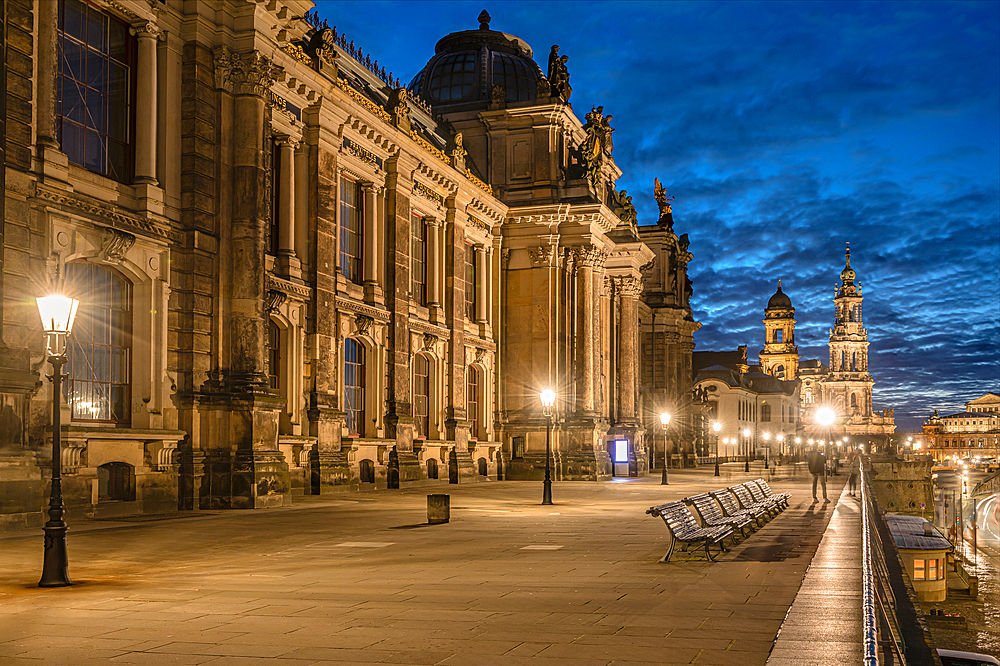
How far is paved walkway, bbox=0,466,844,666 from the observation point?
8789 millimetres

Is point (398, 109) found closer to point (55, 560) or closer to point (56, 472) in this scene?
point (56, 472)

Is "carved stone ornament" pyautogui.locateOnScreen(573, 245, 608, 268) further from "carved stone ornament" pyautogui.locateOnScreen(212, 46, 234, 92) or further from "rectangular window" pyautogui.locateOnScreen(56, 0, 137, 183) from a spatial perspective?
"rectangular window" pyautogui.locateOnScreen(56, 0, 137, 183)

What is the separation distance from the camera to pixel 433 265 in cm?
4612

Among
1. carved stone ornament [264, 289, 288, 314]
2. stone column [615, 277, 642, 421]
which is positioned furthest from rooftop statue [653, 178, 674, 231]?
carved stone ornament [264, 289, 288, 314]

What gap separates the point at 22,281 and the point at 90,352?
2914mm

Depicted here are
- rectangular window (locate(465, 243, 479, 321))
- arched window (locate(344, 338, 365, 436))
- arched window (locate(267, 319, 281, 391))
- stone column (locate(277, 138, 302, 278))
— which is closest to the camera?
arched window (locate(267, 319, 281, 391))

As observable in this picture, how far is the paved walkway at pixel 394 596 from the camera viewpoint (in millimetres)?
8789

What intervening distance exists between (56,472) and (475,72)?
48.4 m

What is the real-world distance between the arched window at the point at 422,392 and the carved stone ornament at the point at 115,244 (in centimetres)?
2035

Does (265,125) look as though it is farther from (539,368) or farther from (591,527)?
(539,368)

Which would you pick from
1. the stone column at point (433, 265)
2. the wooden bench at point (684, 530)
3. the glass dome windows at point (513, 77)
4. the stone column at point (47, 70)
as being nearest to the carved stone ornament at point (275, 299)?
the stone column at point (47, 70)

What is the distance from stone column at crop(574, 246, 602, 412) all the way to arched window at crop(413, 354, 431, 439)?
1122cm

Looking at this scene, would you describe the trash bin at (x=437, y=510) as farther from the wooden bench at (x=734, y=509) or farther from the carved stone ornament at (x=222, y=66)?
the carved stone ornament at (x=222, y=66)

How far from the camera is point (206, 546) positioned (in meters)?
17.5
